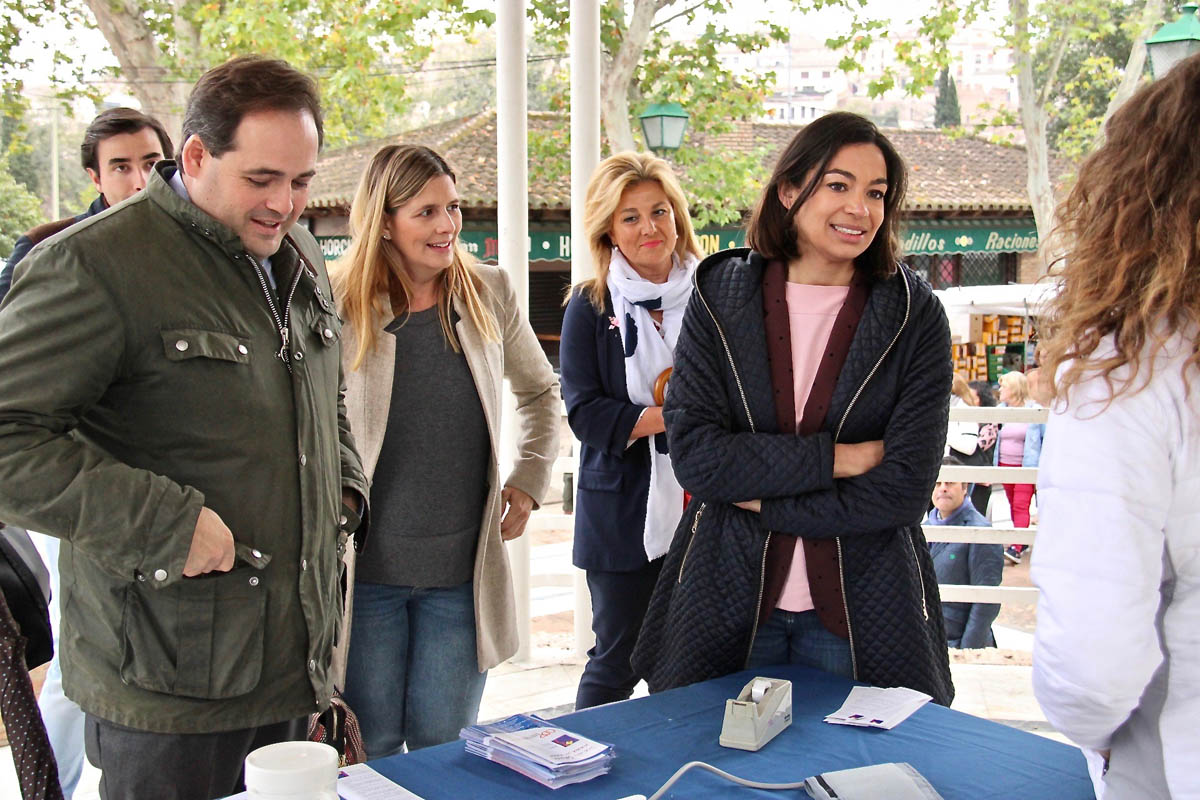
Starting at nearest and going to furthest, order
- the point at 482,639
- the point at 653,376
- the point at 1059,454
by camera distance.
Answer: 1. the point at 1059,454
2. the point at 482,639
3. the point at 653,376

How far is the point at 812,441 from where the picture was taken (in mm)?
2131

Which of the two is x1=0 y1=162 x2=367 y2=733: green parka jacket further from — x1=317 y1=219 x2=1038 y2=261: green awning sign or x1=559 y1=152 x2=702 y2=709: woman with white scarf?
x1=317 y1=219 x2=1038 y2=261: green awning sign

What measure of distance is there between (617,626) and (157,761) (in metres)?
1.48

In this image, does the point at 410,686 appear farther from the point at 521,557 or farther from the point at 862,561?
the point at 521,557

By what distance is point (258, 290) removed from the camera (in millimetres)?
1749

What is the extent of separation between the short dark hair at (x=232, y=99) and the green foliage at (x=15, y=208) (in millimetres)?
16841

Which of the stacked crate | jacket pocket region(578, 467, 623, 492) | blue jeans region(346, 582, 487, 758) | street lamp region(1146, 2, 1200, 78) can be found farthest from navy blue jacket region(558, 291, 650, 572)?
the stacked crate

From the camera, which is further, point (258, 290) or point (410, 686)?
point (410, 686)

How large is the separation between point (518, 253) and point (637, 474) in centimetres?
149

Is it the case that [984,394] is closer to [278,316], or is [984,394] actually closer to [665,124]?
[665,124]

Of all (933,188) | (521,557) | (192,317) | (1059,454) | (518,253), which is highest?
(933,188)

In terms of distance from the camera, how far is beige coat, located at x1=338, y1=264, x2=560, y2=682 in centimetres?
243

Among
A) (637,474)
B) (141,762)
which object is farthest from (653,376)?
(141,762)

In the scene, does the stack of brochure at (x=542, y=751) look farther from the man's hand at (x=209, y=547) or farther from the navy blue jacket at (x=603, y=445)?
the navy blue jacket at (x=603, y=445)
